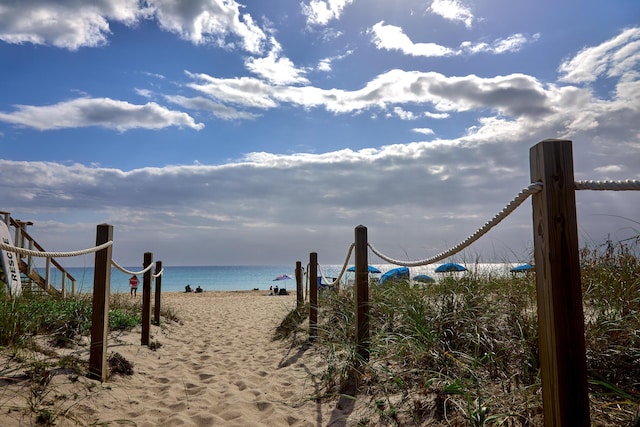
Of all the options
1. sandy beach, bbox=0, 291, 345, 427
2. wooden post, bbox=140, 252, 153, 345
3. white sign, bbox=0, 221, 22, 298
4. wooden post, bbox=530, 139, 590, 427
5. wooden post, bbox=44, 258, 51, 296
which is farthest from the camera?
wooden post, bbox=44, 258, 51, 296

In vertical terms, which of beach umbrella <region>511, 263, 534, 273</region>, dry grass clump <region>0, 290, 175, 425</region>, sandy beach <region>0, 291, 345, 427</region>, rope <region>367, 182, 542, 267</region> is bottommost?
sandy beach <region>0, 291, 345, 427</region>

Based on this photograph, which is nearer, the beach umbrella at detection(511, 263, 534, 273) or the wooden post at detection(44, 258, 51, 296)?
the beach umbrella at detection(511, 263, 534, 273)

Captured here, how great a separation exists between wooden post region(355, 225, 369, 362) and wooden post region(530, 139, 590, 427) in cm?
248

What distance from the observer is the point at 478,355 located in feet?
12.7

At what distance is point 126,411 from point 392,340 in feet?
8.69

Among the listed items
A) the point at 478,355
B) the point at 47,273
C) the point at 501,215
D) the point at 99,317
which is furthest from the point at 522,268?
the point at 47,273

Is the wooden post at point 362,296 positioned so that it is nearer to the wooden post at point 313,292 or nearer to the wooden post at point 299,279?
the wooden post at point 313,292

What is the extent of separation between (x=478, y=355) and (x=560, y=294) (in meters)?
2.00

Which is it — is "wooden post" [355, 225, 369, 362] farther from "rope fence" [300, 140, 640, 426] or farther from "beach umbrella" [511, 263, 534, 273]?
"rope fence" [300, 140, 640, 426]

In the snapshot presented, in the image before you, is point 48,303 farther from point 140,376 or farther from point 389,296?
point 389,296

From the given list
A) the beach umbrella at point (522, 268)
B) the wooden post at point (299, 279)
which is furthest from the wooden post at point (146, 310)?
the beach umbrella at point (522, 268)

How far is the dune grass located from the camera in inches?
119

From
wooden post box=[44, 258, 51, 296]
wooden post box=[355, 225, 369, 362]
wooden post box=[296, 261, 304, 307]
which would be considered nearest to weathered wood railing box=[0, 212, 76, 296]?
wooden post box=[44, 258, 51, 296]

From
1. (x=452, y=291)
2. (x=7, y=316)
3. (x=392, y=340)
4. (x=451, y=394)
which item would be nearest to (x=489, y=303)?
(x=452, y=291)
